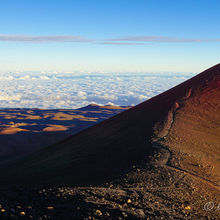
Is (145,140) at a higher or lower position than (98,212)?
higher

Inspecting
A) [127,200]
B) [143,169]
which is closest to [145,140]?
[143,169]

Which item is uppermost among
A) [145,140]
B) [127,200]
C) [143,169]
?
[145,140]

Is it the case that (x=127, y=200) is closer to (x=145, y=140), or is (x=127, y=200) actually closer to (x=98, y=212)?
(x=98, y=212)

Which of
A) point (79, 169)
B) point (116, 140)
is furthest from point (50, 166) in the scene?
point (116, 140)

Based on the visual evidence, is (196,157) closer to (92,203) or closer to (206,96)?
(92,203)

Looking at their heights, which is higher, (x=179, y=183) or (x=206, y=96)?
(x=206, y=96)

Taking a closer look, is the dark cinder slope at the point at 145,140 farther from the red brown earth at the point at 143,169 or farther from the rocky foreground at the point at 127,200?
the rocky foreground at the point at 127,200
